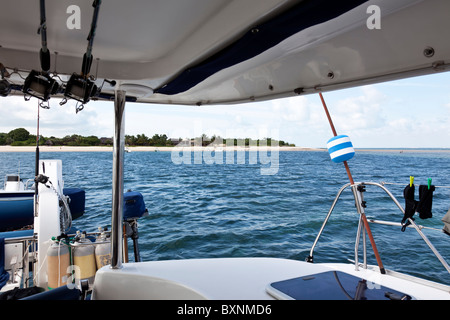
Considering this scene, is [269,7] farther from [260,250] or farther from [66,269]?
[260,250]

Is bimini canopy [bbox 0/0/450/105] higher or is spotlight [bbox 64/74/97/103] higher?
bimini canopy [bbox 0/0/450/105]

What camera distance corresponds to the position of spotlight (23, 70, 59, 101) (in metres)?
1.55

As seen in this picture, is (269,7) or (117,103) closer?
(269,7)

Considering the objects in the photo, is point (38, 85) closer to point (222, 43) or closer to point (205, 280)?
point (222, 43)

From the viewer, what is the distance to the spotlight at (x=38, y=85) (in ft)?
5.08

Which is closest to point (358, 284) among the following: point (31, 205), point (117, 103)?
point (117, 103)

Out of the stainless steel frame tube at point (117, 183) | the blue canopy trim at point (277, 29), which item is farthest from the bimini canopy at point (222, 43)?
the stainless steel frame tube at point (117, 183)

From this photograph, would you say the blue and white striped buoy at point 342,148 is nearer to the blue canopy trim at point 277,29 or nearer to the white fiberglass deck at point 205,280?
the white fiberglass deck at point 205,280

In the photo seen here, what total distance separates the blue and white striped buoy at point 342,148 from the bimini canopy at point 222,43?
2.20 ft

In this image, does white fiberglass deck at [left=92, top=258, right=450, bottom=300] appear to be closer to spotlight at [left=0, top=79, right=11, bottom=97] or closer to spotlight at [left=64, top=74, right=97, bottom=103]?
spotlight at [left=64, top=74, right=97, bottom=103]

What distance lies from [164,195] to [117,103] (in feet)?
38.6

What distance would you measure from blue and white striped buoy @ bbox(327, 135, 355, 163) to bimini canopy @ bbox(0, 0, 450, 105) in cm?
67

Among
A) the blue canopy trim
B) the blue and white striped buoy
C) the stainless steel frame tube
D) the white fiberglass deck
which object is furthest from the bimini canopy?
the white fiberglass deck

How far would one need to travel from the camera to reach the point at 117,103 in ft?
6.04
